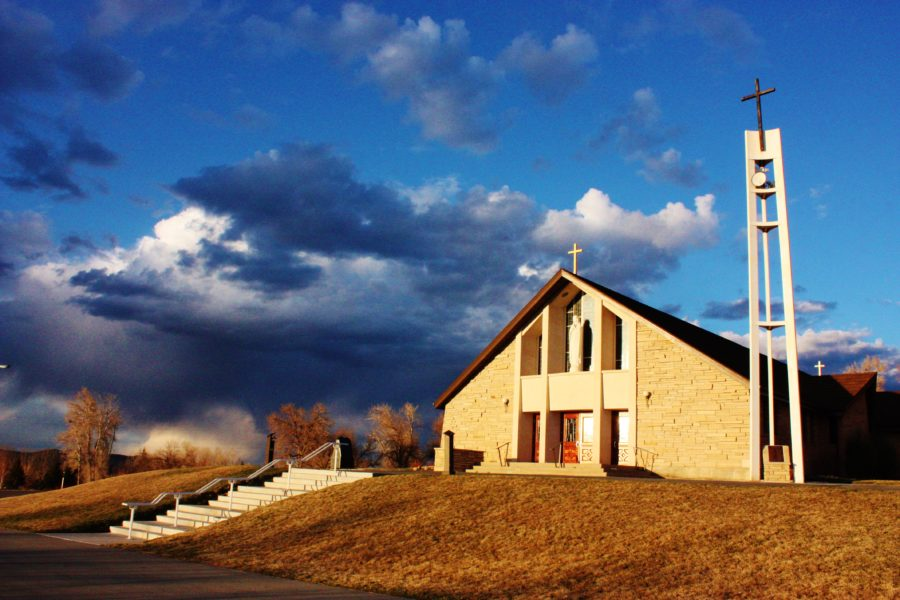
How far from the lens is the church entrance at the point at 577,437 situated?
85.2 ft

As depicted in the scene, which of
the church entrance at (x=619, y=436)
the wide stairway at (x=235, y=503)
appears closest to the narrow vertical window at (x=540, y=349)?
the church entrance at (x=619, y=436)

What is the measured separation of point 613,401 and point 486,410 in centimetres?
548

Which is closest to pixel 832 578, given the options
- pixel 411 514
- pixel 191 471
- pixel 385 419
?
pixel 411 514

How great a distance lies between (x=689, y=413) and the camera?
75.3 feet

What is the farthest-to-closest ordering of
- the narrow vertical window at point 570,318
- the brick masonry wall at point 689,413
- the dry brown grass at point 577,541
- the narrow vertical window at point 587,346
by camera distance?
the narrow vertical window at point 570,318
the narrow vertical window at point 587,346
the brick masonry wall at point 689,413
the dry brown grass at point 577,541

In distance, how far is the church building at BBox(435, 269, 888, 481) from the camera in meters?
22.4

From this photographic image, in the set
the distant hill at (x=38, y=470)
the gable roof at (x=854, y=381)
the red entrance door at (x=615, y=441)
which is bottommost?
the distant hill at (x=38, y=470)

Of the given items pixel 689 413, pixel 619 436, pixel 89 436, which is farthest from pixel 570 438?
pixel 89 436

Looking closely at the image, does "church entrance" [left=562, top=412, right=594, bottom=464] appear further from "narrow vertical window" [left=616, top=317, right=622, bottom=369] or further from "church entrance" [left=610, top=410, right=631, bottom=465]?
"narrow vertical window" [left=616, top=317, right=622, bottom=369]

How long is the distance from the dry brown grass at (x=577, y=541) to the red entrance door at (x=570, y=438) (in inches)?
308

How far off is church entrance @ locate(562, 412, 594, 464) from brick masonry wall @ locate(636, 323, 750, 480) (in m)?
2.44

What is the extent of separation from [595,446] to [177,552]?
14.3 m

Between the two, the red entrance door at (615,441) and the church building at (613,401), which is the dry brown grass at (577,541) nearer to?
the church building at (613,401)

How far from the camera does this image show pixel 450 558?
12.9 m
